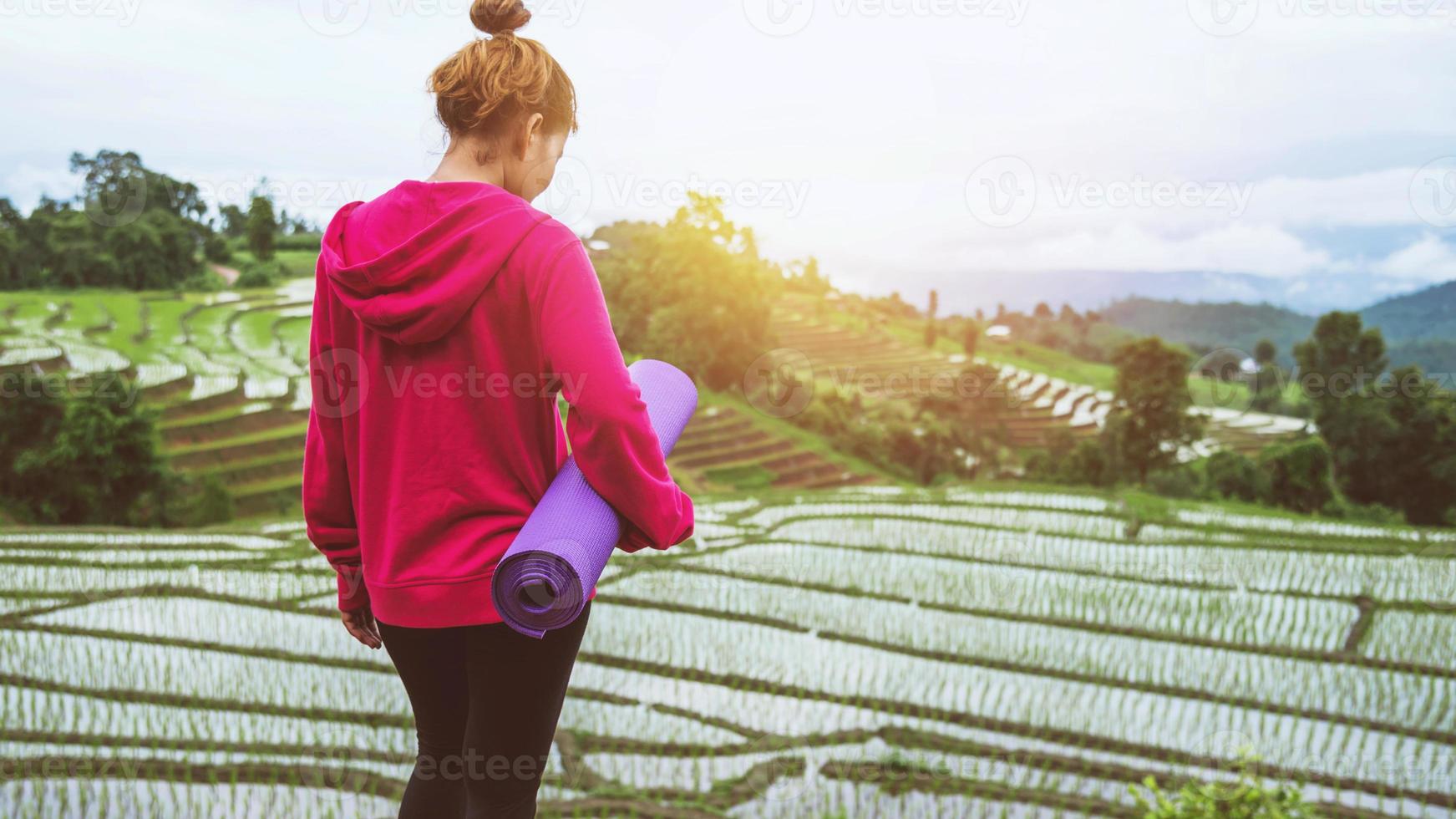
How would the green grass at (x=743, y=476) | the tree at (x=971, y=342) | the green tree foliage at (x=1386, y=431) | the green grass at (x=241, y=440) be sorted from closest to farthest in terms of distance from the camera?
the green grass at (x=241, y=440), the green tree foliage at (x=1386, y=431), the green grass at (x=743, y=476), the tree at (x=971, y=342)

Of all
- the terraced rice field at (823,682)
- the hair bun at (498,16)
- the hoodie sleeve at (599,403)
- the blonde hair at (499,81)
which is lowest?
the terraced rice field at (823,682)

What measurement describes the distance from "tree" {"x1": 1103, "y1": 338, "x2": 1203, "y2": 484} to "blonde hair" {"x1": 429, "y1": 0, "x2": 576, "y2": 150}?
20.1 meters

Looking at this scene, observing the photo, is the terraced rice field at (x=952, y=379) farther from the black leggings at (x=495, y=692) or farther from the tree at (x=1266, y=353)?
the black leggings at (x=495, y=692)

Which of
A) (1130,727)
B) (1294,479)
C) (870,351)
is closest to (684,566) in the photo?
(1130,727)

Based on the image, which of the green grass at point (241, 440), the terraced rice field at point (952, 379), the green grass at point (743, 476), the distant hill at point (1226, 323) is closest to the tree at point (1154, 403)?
the terraced rice field at point (952, 379)

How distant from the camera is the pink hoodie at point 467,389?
1.17m

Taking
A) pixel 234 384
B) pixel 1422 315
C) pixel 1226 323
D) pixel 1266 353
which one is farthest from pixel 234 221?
pixel 1226 323

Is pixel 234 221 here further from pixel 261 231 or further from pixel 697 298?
pixel 697 298

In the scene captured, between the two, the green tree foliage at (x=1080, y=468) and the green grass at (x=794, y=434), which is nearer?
the green tree foliage at (x=1080, y=468)

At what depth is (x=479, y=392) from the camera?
1.25 m

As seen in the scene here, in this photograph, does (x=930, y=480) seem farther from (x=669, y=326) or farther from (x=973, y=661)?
(x=973, y=661)

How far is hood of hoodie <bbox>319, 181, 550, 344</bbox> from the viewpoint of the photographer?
3.93ft

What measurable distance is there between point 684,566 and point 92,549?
5317mm

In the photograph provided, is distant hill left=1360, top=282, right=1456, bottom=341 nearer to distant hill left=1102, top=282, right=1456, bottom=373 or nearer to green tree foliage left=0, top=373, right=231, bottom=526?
distant hill left=1102, top=282, right=1456, bottom=373
